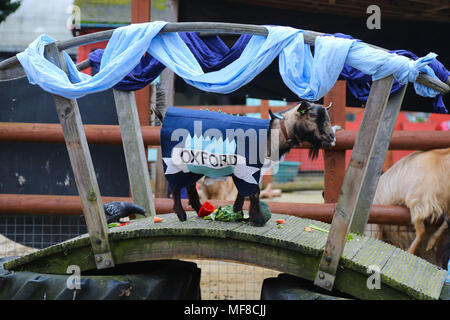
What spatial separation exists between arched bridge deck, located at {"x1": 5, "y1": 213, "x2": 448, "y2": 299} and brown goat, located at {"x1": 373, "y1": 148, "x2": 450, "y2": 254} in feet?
5.41

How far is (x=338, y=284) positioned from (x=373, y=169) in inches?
48.1

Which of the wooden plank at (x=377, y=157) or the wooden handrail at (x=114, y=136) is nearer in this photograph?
the wooden plank at (x=377, y=157)

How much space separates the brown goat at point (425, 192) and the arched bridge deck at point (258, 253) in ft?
5.41

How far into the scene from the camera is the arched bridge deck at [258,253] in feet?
10.9

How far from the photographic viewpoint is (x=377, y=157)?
4.20 metres

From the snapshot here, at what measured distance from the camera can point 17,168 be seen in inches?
242

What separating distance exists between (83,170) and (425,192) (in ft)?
12.3

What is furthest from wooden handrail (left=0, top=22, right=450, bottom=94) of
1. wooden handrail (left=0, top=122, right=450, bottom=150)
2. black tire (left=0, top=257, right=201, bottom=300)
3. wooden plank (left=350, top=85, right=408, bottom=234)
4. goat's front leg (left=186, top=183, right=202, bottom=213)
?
wooden handrail (left=0, top=122, right=450, bottom=150)

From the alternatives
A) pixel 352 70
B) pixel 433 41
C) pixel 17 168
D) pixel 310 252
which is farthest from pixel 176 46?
pixel 433 41

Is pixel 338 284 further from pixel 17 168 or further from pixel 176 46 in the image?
pixel 17 168

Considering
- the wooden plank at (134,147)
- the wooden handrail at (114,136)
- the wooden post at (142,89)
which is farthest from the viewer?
the wooden post at (142,89)
